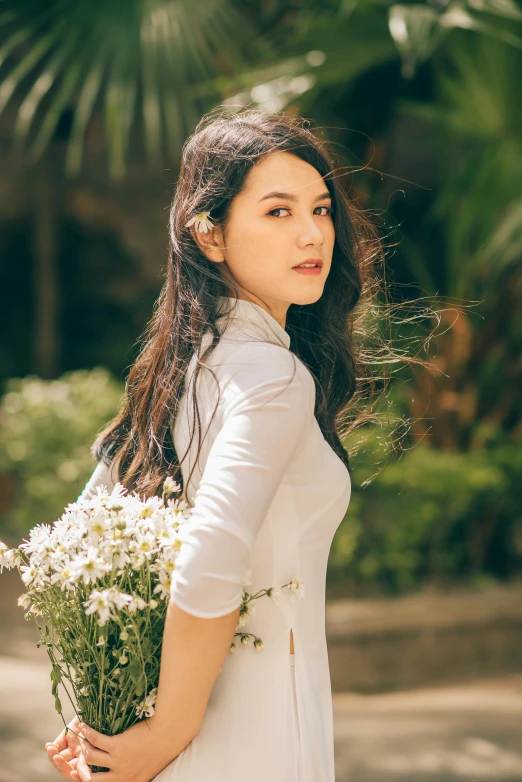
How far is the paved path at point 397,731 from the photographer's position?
328 centimetres

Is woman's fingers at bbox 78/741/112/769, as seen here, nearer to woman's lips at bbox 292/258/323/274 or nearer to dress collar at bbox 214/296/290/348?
dress collar at bbox 214/296/290/348

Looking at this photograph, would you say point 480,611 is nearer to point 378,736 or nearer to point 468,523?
point 468,523

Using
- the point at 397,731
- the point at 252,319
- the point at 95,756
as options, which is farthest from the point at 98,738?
the point at 397,731

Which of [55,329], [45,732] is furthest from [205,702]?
[55,329]

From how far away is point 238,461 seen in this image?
1186 mm

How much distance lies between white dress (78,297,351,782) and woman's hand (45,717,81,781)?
0.42ft

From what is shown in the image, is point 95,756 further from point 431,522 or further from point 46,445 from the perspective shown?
point 46,445

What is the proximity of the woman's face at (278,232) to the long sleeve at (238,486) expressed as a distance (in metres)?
0.22

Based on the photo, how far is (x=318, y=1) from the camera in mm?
5281

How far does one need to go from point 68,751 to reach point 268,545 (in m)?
0.39

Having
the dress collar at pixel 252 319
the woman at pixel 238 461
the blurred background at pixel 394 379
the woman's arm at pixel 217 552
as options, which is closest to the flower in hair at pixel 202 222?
the woman at pixel 238 461

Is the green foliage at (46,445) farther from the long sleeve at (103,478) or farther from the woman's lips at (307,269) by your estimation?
the woman's lips at (307,269)

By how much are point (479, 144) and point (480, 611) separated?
8.31 ft

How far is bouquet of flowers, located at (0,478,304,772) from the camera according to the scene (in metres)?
1.23
